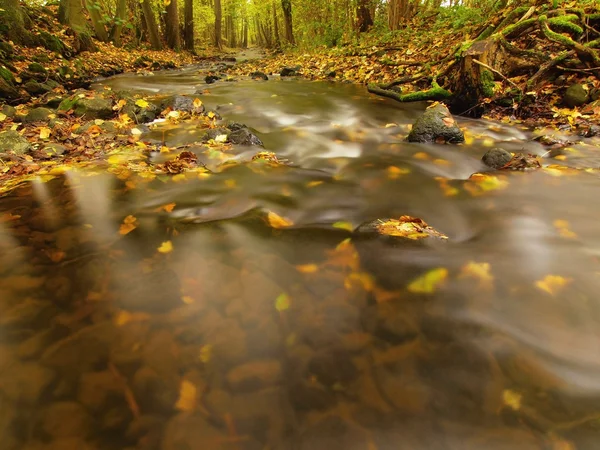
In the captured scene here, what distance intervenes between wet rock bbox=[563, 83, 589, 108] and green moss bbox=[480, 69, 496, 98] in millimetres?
1042

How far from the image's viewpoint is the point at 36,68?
7.91 m

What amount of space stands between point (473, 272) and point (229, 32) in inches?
1820

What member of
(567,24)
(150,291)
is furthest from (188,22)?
(150,291)

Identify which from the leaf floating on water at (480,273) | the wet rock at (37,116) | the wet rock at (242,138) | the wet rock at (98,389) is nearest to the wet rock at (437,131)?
the wet rock at (242,138)

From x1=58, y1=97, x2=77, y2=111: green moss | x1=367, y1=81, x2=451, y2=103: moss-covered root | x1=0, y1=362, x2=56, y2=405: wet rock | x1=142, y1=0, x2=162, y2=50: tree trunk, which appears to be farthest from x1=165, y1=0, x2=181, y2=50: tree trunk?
→ x1=0, y1=362, x2=56, y2=405: wet rock

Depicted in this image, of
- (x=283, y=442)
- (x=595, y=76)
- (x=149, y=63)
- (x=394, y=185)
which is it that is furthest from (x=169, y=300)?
(x=149, y=63)

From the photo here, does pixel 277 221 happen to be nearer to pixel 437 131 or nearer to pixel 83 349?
pixel 83 349

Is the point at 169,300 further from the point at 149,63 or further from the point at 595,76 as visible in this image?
the point at 149,63

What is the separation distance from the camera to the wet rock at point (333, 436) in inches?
52.1

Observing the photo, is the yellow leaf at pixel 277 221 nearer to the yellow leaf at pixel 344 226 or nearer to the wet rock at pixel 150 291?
the yellow leaf at pixel 344 226

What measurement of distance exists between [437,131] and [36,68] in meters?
8.83

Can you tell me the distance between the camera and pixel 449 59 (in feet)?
23.0

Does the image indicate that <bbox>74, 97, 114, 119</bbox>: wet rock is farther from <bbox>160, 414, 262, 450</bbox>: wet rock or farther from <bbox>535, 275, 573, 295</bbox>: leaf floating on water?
<bbox>535, 275, 573, 295</bbox>: leaf floating on water

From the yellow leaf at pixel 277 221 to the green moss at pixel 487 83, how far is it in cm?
494
